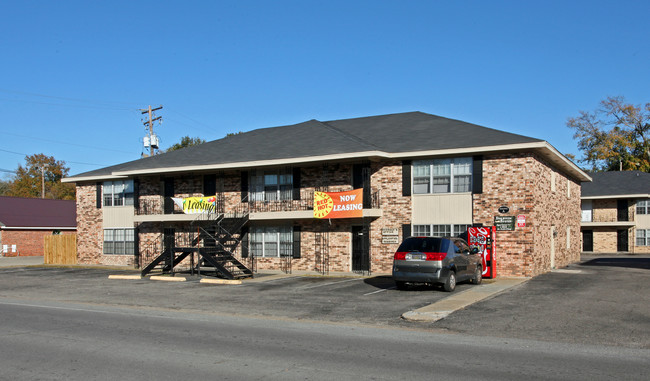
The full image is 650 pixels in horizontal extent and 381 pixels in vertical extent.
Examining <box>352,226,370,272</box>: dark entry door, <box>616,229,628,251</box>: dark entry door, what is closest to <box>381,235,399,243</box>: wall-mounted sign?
<box>352,226,370,272</box>: dark entry door

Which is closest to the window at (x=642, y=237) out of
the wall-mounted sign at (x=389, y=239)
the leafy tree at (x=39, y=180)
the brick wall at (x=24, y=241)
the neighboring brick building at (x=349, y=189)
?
the neighboring brick building at (x=349, y=189)

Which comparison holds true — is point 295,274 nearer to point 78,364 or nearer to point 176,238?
point 176,238

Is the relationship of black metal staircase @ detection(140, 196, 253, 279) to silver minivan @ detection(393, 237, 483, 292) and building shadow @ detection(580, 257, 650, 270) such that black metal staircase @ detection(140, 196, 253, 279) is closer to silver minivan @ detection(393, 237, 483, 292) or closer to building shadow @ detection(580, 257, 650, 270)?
silver minivan @ detection(393, 237, 483, 292)

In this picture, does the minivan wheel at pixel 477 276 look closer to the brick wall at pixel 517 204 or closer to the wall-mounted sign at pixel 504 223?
the brick wall at pixel 517 204

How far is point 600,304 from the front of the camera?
1470 cm

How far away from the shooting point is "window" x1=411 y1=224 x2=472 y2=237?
23094mm

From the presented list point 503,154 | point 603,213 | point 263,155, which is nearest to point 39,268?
point 263,155

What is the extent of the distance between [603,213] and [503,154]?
93.7ft

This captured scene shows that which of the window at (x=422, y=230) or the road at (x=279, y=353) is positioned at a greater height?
the window at (x=422, y=230)

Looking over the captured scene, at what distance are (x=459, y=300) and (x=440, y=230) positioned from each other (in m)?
8.27

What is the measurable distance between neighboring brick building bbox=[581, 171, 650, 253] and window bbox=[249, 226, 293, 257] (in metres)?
28.6

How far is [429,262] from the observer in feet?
55.0

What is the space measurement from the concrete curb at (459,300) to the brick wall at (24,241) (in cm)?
3907

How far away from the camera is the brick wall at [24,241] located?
1813 inches
